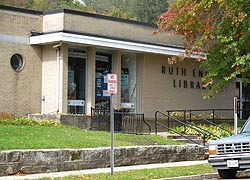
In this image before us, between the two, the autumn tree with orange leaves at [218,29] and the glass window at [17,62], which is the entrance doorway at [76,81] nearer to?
the glass window at [17,62]

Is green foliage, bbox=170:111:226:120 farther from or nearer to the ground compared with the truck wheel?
farther from the ground

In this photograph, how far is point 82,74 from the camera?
27.7 meters

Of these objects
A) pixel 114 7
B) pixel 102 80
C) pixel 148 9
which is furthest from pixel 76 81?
pixel 114 7

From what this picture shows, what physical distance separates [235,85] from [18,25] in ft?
48.4

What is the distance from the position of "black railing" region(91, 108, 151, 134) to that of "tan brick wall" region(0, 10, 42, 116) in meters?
2.90

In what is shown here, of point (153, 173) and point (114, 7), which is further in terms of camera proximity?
point (114, 7)

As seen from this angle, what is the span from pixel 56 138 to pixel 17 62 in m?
8.33

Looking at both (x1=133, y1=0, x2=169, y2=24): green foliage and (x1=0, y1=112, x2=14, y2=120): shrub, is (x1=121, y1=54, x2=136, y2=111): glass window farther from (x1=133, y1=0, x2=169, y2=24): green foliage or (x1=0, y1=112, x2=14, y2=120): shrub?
(x1=133, y1=0, x2=169, y2=24): green foliage

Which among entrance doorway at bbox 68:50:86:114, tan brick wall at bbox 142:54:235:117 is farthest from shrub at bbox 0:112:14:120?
tan brick wall at bbox 142:54:235:117

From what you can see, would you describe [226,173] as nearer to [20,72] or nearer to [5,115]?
[5,115]

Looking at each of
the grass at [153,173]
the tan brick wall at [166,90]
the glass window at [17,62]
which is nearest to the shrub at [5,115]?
the glass window at [17,62]

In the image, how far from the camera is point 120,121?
86.5 feet

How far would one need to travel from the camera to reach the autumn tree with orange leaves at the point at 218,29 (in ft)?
68.3

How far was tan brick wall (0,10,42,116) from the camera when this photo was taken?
25.6 m
